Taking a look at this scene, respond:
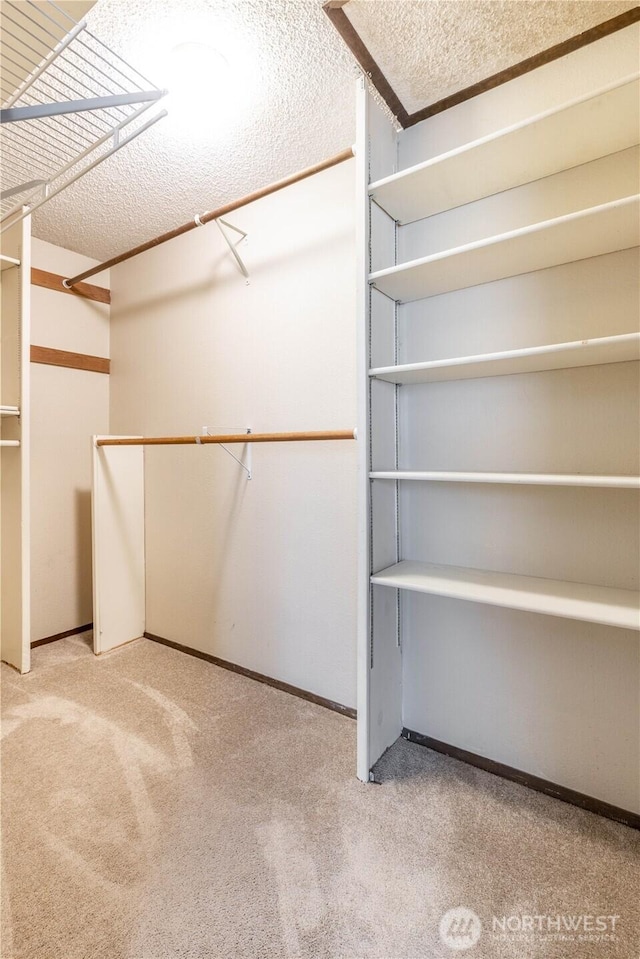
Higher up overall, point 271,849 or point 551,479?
point 551,479

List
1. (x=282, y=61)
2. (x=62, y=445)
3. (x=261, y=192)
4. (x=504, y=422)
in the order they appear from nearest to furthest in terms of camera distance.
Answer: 1. (x=282, y=61)
2. (x=504, y=422)
3. (x=261, y=192)
4. (x=62, y=445)

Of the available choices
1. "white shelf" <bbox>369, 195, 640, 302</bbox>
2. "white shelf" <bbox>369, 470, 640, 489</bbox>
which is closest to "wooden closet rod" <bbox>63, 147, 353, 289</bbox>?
"white shelf" <bbox>369, 195, 640, 302</bbox>

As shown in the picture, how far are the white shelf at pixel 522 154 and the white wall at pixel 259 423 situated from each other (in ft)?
1.40

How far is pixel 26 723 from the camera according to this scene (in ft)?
6.04

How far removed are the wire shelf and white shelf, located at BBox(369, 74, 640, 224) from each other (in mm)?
796

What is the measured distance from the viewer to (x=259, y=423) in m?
2.21

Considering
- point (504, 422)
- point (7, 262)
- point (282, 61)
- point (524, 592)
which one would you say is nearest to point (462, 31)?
point (282, 61)

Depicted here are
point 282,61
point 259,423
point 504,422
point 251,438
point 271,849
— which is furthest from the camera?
point 259,423

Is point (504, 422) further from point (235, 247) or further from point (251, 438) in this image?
point (235, 247)

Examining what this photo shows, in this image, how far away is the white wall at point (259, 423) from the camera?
194 centimetres

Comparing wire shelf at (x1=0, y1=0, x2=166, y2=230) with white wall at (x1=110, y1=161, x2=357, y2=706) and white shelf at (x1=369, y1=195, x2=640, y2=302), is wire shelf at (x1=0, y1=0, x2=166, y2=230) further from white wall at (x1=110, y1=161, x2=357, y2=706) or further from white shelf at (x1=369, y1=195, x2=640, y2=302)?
white shelf at (x1=369, y1=195, x2=640, y2=302)

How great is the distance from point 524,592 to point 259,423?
142 cm

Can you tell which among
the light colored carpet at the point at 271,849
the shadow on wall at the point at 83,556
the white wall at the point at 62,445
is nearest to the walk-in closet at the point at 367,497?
the light colored carpet at the point at 271,849

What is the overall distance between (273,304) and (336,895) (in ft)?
7.18
